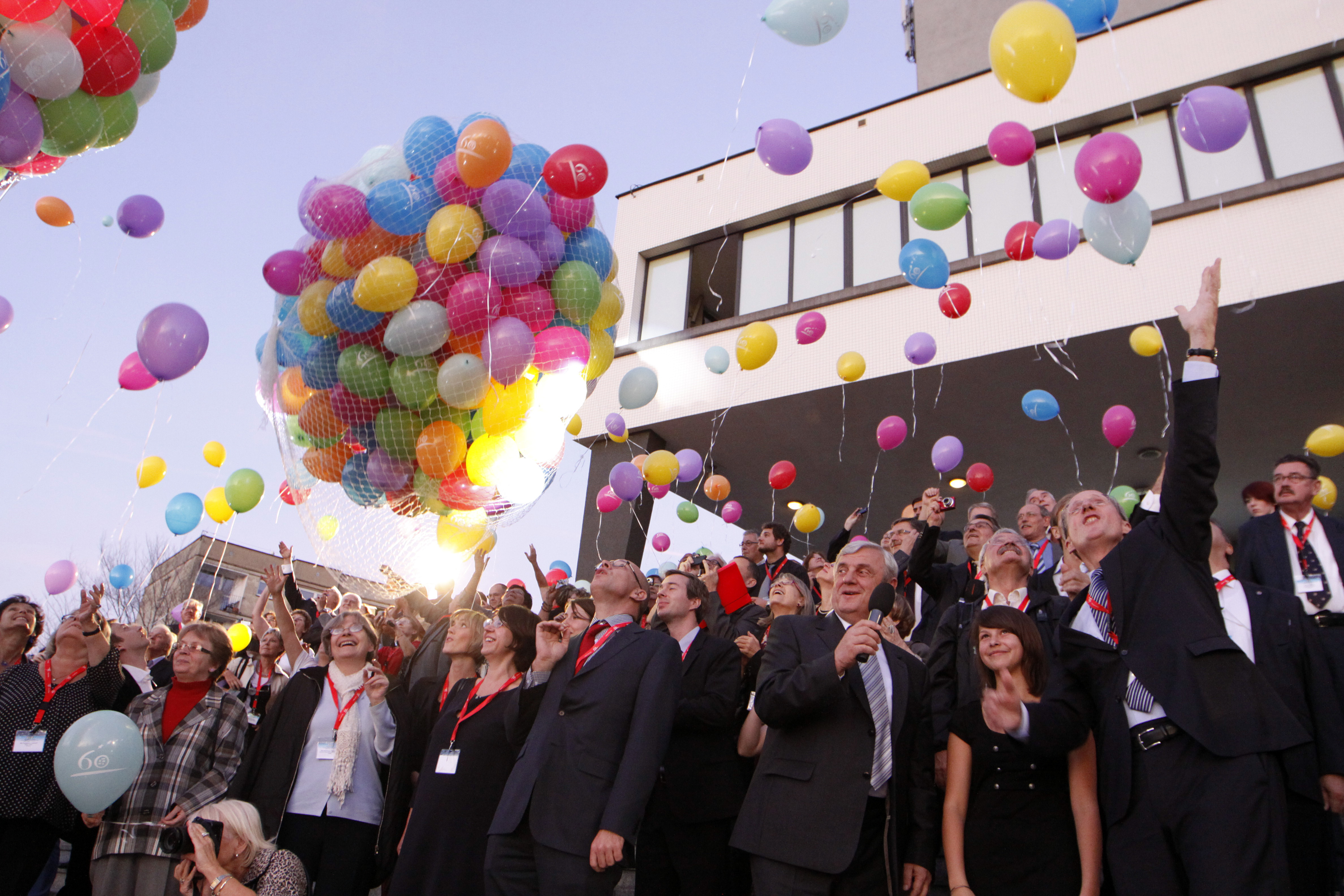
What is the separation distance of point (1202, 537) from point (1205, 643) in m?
0.32

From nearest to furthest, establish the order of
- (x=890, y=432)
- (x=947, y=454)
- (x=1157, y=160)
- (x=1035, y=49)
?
(x=1035, y=49) < (x=947, y=454) < (x=890, y=432) < (x=1157, y=160)

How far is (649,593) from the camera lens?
19.4ft

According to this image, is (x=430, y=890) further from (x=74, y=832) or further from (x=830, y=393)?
(x=830, y=393)

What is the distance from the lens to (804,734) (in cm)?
287

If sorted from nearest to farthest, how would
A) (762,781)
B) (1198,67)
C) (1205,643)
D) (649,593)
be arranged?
(1205,643) < (762,781) < (649,593) < (1198,67)

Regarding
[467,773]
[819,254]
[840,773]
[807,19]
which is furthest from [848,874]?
[819,254]

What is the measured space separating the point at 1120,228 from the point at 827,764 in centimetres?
359

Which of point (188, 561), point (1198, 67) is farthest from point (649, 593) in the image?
point (188, 561)

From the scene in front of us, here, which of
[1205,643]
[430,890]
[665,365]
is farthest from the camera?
[665,365]

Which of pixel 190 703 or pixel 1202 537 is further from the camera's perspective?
pixel 190 703

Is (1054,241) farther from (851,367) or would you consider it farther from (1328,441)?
(1328,441)

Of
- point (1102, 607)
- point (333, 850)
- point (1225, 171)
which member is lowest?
point (333, 850)

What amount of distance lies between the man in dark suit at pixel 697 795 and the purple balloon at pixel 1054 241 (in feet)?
12.6

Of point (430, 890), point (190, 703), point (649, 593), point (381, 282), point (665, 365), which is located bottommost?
point (430, 890)
